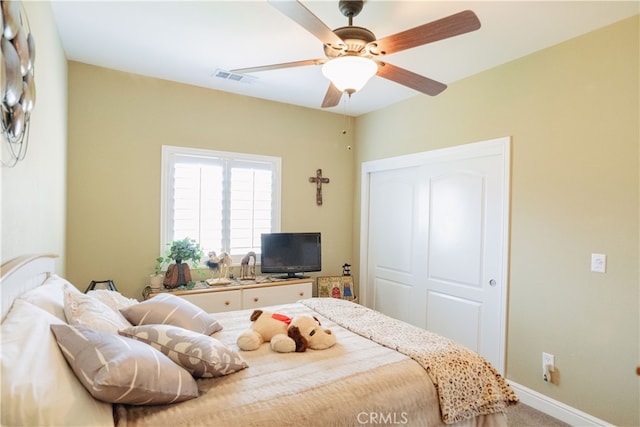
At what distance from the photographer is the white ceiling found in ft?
7.09

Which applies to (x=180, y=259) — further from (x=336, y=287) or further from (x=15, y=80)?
(x=15, y=80)

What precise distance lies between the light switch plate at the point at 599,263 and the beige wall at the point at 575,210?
1.2 inches

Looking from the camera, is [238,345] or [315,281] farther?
[315,281]

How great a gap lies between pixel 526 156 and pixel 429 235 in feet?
3.86

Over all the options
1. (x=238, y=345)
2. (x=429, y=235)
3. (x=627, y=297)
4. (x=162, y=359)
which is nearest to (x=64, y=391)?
(x=162, y=359)

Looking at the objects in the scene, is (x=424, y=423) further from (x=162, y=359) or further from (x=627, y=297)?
(x=627, y=297)

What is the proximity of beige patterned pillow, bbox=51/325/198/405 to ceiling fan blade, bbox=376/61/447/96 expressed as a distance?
5.85 ft

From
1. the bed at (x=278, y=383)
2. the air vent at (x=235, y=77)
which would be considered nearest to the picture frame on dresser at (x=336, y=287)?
the bed at (x=278, y=383)

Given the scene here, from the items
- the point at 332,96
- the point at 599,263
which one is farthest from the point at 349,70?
the point at 599,263

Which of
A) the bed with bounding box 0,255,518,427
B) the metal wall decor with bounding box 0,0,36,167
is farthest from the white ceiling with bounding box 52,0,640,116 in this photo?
the bed with bounding box 0,255,518,427

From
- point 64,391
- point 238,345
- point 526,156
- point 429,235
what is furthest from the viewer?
point 429,235

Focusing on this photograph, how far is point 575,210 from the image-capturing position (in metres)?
2.47

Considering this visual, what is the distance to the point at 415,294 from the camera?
3744 millimetres

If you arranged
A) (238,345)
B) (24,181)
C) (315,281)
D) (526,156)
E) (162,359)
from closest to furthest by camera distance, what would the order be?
(162,359)
(24,181)
(238,345)
(526,156)
(315,281)
